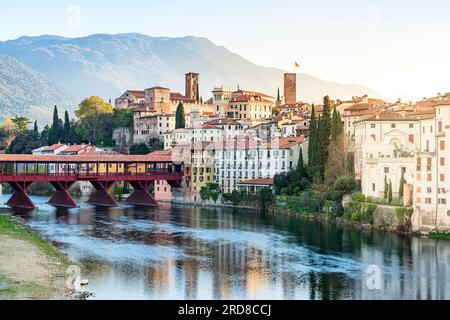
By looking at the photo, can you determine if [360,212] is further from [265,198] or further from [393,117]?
[265,198]

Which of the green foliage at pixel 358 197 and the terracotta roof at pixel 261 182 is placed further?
the terracotta roof at pixel 261 182

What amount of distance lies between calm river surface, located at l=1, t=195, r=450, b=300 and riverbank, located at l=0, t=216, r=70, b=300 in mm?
1232

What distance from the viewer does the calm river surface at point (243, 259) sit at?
30.3 m

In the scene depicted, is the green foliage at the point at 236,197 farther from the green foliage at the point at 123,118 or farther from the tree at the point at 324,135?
the green foliage at the point at 123,118

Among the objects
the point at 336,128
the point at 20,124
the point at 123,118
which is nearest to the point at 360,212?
the point at 336,128

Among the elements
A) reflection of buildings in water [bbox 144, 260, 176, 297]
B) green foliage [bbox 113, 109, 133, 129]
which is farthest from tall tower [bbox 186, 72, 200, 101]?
reflection of buildings in water [bbox 144, 260, 176, 297]

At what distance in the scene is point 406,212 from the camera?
4662cm

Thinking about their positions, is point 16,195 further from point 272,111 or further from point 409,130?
point 272,111

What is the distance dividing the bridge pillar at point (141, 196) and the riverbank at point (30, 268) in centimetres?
2931

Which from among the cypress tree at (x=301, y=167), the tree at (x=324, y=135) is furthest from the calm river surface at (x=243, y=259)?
the cypress tree at (x=301, y=167)

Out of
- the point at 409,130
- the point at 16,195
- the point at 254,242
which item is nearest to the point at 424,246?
the point at 254,242

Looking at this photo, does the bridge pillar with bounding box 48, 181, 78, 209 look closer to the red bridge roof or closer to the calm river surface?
the red bridge roof

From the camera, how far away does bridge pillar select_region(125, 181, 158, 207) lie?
74.3m

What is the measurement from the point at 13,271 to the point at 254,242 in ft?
55.9
